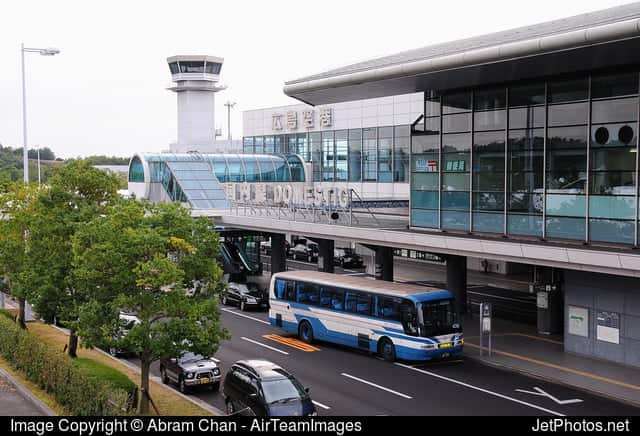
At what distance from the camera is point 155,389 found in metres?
22.8

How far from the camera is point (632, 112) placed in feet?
82.2

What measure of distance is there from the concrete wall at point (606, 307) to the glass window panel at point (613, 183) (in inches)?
114

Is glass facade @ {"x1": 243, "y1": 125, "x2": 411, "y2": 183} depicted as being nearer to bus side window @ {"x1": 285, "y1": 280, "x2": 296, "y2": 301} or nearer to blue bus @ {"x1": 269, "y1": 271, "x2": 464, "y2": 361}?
bus side window @ {"x1": 285, "y1": 280, "x2": 296, "y2": 301}

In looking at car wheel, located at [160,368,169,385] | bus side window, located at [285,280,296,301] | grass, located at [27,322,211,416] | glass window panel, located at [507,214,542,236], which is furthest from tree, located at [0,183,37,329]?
glass window panel, located at [507,214,542,236]

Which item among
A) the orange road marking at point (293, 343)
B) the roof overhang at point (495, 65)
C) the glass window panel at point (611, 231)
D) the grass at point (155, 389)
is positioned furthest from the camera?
the orange road marking at point (293, 343)

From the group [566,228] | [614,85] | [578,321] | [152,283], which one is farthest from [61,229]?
Answer: [614,85]

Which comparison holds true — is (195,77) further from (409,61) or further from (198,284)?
(198,284)

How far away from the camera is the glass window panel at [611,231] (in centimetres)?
2482

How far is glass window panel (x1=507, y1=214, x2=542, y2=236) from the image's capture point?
2788 cm

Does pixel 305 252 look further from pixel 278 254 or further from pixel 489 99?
pixel 489 99

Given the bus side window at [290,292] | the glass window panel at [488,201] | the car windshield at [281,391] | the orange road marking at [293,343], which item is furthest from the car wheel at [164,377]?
the glass window panel at [488,201]

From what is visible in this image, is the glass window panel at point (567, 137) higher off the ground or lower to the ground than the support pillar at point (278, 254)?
higher

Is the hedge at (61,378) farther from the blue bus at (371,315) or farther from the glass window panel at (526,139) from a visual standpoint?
the glass window panel at (526,139)
